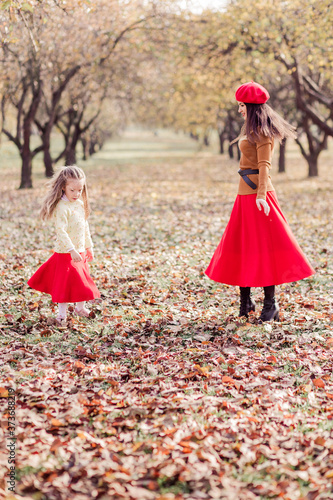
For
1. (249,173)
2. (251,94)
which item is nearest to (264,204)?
(249,173)

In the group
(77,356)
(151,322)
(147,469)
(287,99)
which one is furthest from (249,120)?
(287,99)

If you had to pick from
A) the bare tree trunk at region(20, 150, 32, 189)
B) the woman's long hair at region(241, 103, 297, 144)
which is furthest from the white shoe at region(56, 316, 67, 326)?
the bare tree trunk at region(20, 150, 32, 189)

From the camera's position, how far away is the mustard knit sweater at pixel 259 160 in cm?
512

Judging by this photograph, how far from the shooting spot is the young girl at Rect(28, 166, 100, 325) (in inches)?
209

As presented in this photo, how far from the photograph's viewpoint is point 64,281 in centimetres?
539

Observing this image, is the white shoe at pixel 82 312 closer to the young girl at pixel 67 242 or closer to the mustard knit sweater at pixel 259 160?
the young girl at pixel 67 242

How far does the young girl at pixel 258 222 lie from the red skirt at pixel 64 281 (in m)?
1.46

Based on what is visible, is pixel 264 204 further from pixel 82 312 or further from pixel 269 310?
pixel 82 312

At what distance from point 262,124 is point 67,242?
240 cm

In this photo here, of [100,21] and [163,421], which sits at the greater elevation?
[100,21]

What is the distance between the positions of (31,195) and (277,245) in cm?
1343

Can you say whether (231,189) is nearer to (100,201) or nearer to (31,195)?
(100,201)

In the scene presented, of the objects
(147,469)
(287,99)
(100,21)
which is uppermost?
(100,21)

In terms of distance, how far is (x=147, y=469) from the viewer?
10.4 ft
